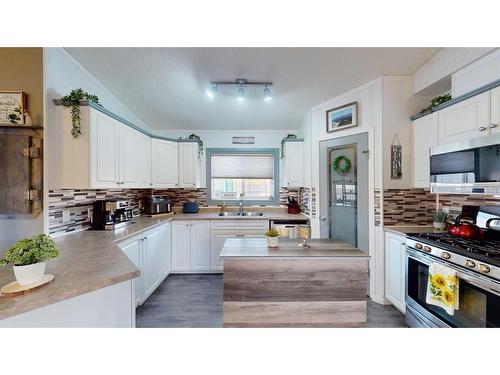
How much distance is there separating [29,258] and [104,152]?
138cm

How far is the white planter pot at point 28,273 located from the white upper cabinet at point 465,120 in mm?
3102

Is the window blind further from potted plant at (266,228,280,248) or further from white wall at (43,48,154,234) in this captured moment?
potted plant at (266,228,280,248)

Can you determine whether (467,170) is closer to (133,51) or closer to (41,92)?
(133,51)

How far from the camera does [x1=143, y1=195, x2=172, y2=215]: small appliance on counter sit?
11.6 feet

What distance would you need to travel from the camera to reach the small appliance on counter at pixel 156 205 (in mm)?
3525

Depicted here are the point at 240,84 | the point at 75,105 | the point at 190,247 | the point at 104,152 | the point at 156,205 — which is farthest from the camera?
the point at 156,205

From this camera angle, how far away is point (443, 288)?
155 centimetres

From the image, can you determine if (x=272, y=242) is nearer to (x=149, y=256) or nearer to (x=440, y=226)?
(x=149, y=256)

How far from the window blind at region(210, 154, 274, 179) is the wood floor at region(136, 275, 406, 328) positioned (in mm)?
2108

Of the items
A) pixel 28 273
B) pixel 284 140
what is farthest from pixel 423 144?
pixel 28 273

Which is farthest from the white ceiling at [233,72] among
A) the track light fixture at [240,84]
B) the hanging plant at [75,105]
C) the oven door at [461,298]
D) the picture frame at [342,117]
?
the oven door at [461,298]

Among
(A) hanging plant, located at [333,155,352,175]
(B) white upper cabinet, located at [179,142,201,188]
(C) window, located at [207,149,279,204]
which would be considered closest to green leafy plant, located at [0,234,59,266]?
(B) white upper cabinet, located at [179,142,201,188]
